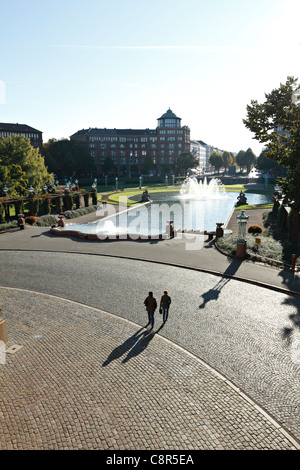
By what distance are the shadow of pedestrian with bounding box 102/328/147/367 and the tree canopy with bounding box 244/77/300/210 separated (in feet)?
48.9

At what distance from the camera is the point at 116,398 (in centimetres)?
810

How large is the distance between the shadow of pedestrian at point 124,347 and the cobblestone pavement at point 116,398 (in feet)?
0.10

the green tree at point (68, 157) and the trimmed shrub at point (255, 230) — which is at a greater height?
the green tree at point (68, 157)

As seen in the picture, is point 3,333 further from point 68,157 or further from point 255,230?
point 68,157

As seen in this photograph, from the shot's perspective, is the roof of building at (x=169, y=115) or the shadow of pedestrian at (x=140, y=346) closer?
the shadow of pedestrian at (x=140, y=346)

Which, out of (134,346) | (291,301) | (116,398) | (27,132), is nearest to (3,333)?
(134,346)

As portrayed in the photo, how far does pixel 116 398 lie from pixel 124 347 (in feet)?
7.96

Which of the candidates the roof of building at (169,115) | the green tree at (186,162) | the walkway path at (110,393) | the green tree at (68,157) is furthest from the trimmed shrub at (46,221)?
→ the roof of building at (169,115)

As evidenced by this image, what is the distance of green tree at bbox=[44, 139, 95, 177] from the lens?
4289 inches

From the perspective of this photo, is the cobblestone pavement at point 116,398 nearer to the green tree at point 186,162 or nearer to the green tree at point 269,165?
the green tree at point 269,165

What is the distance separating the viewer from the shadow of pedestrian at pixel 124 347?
32.2ft

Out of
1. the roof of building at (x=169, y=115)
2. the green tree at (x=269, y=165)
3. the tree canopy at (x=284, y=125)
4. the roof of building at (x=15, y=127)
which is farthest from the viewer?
the roof of building at (x=169, y=115)

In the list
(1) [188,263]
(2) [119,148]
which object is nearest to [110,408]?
(1) [188,263]

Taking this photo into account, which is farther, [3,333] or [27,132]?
[27,132]
